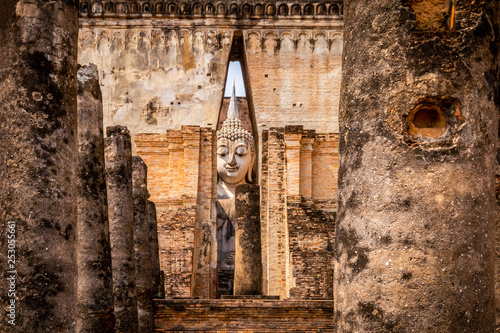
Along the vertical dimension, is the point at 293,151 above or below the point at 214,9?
below

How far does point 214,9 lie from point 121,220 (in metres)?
11.3

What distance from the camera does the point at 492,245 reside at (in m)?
2.82

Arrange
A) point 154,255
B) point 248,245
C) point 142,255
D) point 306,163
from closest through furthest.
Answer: point 142,255 → point 154,255 → point 248,245 → point 306,163

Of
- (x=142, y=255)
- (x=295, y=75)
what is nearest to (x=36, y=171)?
(x=142, y=255)

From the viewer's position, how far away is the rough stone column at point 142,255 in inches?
364

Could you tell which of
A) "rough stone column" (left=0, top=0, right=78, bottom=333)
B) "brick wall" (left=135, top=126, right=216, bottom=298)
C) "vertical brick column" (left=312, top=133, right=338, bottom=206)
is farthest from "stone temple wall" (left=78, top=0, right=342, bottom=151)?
"rough stone column" (left=0, top=0, right=78, bottom=333)

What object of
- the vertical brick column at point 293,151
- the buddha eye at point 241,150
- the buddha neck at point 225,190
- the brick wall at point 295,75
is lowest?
the buddha neck at point 225,190

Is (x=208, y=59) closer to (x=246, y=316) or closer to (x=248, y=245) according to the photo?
(x=248, y=245)

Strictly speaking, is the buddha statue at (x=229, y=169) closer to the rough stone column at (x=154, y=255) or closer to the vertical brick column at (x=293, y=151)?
the vertical brick column at (x=293, y=151)

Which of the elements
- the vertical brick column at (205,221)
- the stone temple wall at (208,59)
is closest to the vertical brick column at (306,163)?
the stone temple wall at (208,59)

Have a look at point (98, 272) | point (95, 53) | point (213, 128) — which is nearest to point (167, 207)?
point (213, 128)

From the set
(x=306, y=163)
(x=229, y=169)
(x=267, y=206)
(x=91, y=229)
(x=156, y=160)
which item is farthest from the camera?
(x=229, y=169)

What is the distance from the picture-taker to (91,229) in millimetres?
5664

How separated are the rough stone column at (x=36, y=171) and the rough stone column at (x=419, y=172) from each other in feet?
4.85
